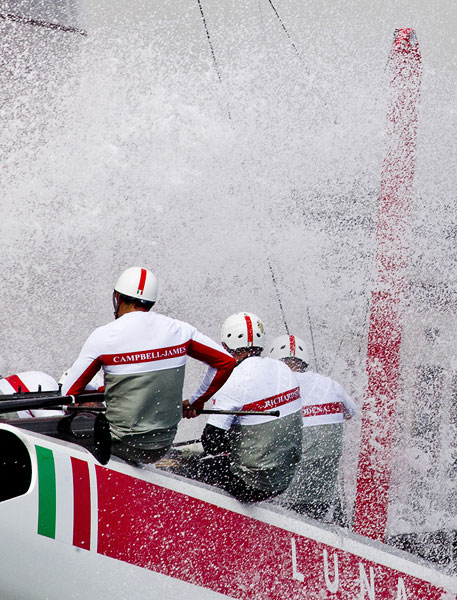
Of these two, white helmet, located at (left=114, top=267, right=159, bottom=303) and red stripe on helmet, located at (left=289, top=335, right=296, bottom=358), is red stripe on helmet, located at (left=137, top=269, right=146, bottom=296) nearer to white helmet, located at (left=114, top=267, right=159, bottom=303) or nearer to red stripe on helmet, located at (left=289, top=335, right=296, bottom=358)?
white helmet, located at (left=114, top=267, right=159, bottom=303)

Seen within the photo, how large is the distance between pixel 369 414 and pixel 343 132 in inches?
149

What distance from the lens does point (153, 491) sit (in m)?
3.23

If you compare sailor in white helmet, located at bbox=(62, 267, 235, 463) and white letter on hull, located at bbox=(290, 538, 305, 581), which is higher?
sailor in white helmet, located at bbox=(62, 267, 235, 463)

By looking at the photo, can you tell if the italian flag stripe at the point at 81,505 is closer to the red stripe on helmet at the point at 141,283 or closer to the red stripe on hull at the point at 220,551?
the red stripe on hull at the point at 220,551

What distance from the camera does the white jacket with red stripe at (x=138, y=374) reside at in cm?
345

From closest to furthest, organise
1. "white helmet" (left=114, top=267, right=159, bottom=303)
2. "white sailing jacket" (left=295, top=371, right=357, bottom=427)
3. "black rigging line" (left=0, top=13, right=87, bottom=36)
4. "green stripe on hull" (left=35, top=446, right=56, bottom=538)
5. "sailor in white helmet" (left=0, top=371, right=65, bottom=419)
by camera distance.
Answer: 1. "green stripe on hull" (left=35, top=446, right=56, bottom=538)
2. "white helmet" (left=114, top=267, right=159, bottom=303)
3. "sailor in white helmet" (left=0, top=371, right=65, bottom=419)
4. "white sailing jacket" (left=295, top=371, right=357, bottom=427)
5. "black rigging line" (left=0, top=13, right=87, bottom=36)

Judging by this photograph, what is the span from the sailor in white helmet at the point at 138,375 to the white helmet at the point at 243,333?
2.15 feet

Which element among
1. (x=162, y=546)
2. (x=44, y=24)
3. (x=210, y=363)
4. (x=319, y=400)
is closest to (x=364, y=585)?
(x=162, y=546)

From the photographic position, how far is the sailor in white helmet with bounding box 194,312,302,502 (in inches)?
153

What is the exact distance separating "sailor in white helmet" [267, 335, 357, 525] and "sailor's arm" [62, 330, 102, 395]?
1417 mm

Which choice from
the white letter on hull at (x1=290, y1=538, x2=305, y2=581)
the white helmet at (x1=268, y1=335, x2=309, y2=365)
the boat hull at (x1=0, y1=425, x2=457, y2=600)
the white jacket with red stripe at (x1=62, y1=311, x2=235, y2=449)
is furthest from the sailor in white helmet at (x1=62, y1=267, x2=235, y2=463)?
the white helmet at (x1=268, y1=335, x2=309, y2=365)

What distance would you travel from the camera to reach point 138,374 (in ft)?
11.4

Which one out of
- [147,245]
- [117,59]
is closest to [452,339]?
[147,245]

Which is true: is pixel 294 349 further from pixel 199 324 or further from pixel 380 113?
pixel 380 113
